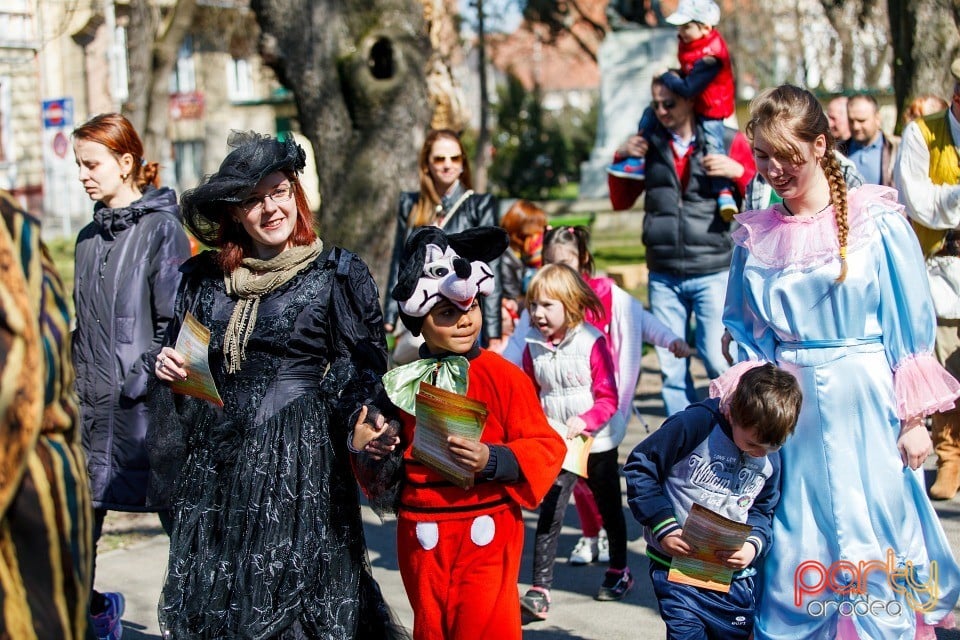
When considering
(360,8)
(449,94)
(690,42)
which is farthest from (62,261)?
(690,42)

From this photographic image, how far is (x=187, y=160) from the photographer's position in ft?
159

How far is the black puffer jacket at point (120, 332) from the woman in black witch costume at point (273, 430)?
2.35 ft

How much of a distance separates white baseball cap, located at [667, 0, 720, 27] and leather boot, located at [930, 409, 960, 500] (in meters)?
2.41

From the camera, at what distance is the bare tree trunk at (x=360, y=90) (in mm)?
9797

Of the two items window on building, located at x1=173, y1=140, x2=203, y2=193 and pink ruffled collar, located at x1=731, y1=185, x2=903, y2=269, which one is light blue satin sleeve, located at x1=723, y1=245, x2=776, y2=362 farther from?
window on building, located at x1=173, y1=140, x2=203, y2=193

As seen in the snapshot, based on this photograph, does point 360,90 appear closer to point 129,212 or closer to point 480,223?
point 480,223

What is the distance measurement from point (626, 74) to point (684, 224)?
17.2 metres

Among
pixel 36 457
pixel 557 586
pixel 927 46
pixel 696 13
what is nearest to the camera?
pixel 36 457

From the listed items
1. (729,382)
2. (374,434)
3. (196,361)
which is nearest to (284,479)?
(374,434)

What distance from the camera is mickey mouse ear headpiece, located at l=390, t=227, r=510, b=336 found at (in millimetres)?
3723

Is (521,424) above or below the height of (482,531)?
above

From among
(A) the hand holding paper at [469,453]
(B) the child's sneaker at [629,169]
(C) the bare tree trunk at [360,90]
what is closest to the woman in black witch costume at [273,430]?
(A) the hand holding paper at [469,453]

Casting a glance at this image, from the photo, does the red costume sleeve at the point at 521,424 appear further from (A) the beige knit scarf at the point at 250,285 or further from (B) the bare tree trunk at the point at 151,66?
(B) the bare tree trunk at the point at 151,66

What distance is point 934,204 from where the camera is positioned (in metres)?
5.71
